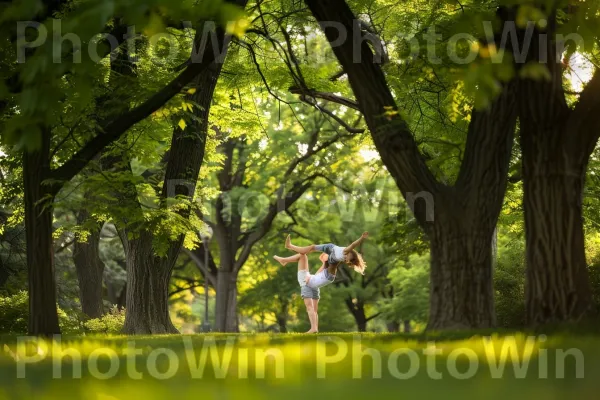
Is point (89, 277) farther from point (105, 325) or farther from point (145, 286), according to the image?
point (145, 286)

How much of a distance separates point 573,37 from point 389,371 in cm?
550

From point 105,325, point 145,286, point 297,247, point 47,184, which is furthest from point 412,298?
point 47,184

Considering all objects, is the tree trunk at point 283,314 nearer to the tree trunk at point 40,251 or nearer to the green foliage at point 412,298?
the green foliage at point 412,298

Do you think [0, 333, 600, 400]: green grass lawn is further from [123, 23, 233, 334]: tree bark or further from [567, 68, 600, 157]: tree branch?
[123, 23, 233, 334]: tree bark

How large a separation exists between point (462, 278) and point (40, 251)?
5.77 meters

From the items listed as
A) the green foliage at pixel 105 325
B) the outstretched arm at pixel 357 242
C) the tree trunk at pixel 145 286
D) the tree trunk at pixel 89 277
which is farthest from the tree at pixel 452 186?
the tree trunk at pixel 89 277

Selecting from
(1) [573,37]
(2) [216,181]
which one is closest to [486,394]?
(1) [573,37]

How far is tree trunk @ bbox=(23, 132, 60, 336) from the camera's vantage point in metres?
11.8

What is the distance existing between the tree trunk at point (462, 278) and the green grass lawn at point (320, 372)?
253 cm

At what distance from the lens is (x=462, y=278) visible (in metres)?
10.1

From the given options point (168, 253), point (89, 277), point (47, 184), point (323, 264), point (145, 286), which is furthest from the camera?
point (89, 277)

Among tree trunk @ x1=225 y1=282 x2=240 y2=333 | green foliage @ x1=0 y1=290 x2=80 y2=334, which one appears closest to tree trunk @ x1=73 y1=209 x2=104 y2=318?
tree trunk @ x1=225 y1=282 x2=240 y2=333

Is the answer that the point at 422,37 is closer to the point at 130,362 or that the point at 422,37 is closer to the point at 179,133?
the point at 130,362

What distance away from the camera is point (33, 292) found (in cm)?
1184
